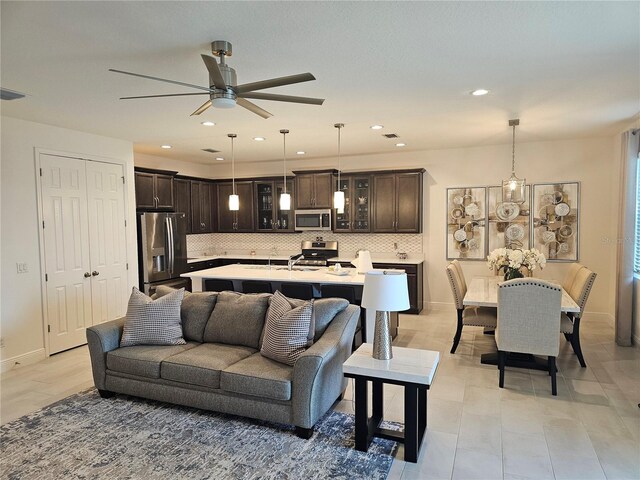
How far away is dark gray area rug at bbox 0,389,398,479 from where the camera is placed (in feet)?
8.38

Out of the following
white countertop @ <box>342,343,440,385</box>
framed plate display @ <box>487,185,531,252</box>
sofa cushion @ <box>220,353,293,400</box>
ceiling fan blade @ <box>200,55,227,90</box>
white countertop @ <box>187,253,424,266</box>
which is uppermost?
ceiling fan blade @ <box>200,55,227,90</box>

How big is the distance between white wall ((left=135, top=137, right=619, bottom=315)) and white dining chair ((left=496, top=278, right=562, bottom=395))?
3087 mm

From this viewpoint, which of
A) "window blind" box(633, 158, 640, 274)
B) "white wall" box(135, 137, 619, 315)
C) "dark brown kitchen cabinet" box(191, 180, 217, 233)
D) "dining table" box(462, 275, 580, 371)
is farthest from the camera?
"dark brown kitchen cabinet" box(191, 180, 217, 233)

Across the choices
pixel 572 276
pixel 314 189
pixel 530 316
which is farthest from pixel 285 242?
pixel 530 316

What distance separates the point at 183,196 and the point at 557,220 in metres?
6.15

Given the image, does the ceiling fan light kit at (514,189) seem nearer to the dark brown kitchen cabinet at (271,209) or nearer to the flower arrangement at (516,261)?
the flower arrangement at (516,261)

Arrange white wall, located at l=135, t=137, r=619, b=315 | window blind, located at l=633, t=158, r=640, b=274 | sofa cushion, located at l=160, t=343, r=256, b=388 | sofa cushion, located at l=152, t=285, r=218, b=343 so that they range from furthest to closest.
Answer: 1. white wall, located at l=135, t=137, r=619, b=315
2. window blind, located at l=633, t=158, r=640, b=274
3. sofa cushion, located at l=152, t=285, r=218, b=343
4. sofa cushion, located at l=160, t=343, r=256, b=388

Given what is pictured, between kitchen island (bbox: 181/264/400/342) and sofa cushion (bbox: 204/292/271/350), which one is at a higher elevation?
kitchen island (bbox: 181/264/400/342)

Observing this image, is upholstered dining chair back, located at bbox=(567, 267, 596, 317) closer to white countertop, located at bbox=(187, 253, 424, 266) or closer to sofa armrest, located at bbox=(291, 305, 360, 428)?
white countertop, located at bbox=(187, 253, 424, 266)

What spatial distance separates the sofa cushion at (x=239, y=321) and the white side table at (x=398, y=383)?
3.51ft

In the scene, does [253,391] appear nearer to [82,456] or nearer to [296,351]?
[296,351]

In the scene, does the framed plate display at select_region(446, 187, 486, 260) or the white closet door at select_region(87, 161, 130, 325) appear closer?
the white closet door at select_region(87, 161, 130, 325)

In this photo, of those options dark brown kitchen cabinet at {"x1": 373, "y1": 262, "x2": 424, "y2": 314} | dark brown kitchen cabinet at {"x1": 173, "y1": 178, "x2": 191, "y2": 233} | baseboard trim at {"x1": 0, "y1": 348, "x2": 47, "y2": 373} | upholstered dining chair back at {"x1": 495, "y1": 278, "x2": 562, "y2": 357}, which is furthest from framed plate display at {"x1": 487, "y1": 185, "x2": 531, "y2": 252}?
baseboard trim at {"x1": 0, "y1": 348, "x2": 47, "y2": 373}

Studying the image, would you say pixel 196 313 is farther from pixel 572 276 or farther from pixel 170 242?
pixel 572 276
